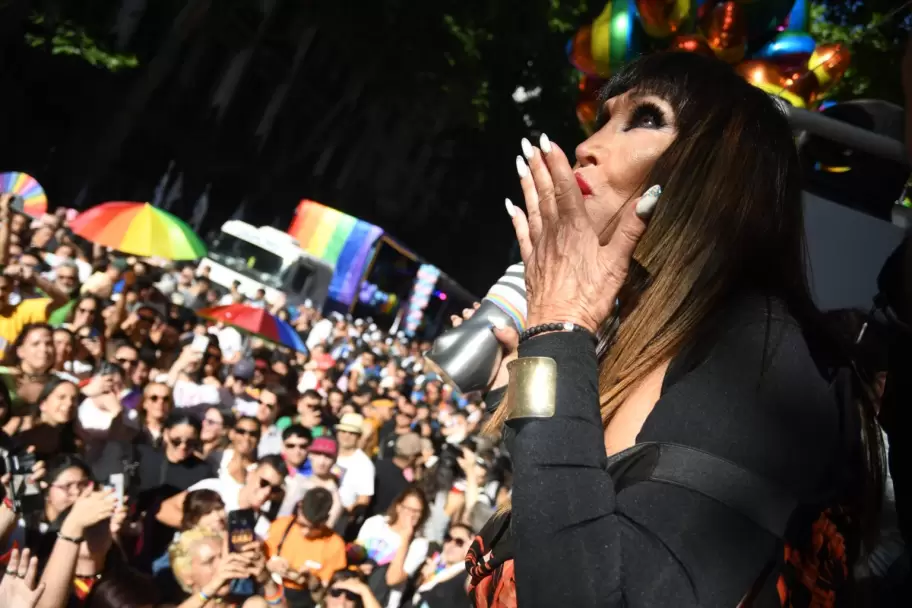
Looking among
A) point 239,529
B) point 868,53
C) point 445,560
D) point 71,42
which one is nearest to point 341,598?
point 239,529

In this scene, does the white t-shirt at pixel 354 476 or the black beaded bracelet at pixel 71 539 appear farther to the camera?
the white t-shirt at pixel 354 476

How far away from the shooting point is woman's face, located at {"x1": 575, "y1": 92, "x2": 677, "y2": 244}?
57.9 inches

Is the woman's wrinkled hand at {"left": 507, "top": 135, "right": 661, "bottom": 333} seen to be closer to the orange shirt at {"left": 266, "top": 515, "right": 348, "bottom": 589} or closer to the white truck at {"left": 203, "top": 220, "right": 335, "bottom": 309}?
the orange shirt at {"left": 266, "top": 515, "right": 348, "bottom": 589}

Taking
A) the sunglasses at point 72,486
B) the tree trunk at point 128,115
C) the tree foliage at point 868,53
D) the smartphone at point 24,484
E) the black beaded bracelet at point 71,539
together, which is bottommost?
the smartphone at point 24,484

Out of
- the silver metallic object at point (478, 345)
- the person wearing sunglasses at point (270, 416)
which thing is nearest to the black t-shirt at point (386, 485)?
the person wearing sunglasses at point (270, 416)

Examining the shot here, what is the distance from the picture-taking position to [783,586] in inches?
49.8

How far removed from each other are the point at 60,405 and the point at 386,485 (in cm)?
316

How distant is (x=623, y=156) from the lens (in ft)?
4.88

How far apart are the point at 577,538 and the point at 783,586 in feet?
1.21

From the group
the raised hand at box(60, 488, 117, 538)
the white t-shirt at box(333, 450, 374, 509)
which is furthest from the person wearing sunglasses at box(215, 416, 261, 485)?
the raised hand at box(60, 488, 117, 538)

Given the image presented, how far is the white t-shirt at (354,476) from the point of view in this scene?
22.6ft

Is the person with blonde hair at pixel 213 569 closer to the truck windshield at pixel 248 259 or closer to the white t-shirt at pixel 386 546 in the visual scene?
the white t-shirt at pixel 386 546

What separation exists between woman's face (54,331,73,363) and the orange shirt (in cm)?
231

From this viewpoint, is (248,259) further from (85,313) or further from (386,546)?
(386,546)
